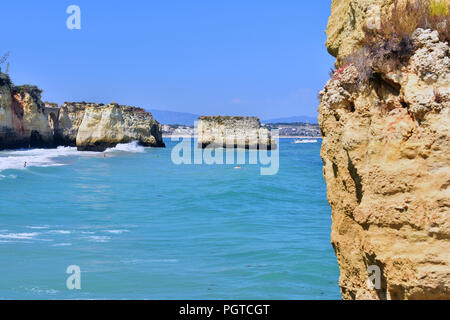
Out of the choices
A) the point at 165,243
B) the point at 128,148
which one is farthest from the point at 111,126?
the point at 165,243

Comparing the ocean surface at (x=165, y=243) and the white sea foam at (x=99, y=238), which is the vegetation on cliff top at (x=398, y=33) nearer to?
the ocean surface at (x=165, y=243)

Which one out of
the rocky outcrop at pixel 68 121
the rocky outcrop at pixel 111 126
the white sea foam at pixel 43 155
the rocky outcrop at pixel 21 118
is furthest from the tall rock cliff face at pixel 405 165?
the rocky outcrop at pixel 68 121

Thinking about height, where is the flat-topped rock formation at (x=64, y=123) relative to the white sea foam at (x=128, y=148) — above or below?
above

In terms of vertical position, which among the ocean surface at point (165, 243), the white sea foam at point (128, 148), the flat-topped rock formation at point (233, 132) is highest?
the flat-topped rock formation at point (233, 132)

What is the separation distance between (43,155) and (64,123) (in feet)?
101

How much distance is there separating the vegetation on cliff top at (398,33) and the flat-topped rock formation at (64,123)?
56.3 m

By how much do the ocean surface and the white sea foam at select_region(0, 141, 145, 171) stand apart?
12.4 meters

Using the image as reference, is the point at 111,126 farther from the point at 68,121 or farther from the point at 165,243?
the point at 165,243

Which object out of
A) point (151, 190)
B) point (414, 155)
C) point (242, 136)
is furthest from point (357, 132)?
point (242, 136)

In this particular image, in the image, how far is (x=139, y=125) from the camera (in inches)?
3142

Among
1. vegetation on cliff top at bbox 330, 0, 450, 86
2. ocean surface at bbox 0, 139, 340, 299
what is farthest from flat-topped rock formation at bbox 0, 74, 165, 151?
vegetation on cliff top at bbox 330, 0, 450, 86

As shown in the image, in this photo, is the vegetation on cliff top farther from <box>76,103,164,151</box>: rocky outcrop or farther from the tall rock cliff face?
<box>76,103,164,151</box>: rocky outcrop

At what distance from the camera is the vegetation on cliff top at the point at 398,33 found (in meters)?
4.13
